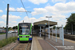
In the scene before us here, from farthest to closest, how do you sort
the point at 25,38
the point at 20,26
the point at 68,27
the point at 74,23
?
the point at 68,27, the point at 74,23, the point at 20,26, the point at 25,38

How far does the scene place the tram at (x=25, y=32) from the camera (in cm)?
1459

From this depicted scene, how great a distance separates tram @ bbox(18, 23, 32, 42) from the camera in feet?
47.9

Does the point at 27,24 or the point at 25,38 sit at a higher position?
the point at 27,24

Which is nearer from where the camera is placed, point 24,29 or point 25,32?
point 25,32

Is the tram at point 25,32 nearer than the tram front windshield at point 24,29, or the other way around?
the tram at point 25,32

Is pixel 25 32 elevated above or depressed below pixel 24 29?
below

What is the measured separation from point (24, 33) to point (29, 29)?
98 cm

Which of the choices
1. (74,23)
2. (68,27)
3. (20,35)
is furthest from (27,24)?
(68,27)

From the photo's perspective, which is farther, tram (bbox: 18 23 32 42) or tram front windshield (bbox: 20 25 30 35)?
tram front windshield (bbox: 20 25 30 35)

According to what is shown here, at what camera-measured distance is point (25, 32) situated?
15.0 meters

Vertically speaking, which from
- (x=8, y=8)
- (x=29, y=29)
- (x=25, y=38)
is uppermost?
(x=8, y=8)

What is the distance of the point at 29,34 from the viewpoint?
48.7 ft

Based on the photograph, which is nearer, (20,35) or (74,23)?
(20,35)

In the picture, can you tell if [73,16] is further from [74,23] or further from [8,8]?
[8,8]
